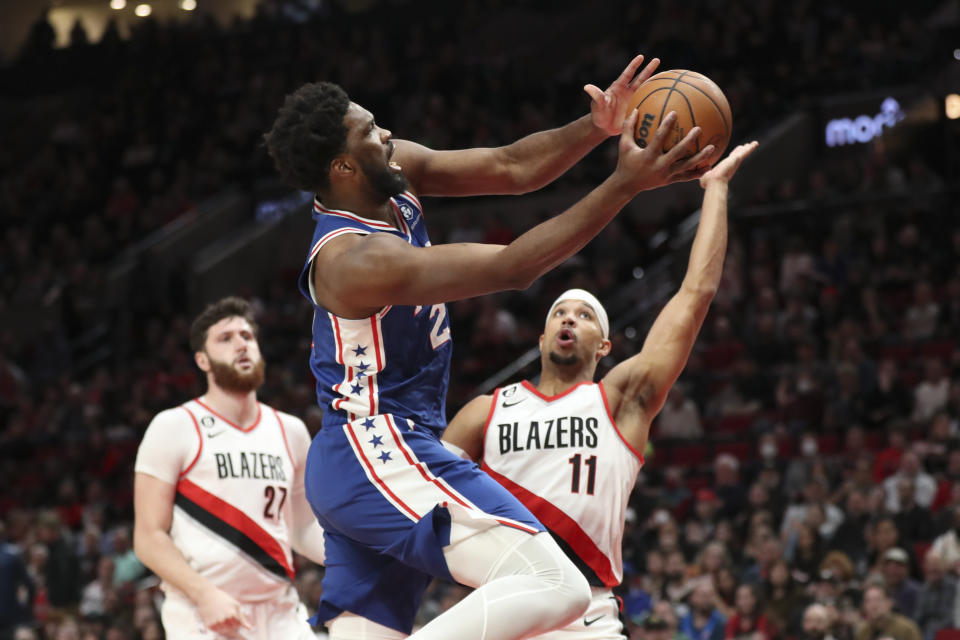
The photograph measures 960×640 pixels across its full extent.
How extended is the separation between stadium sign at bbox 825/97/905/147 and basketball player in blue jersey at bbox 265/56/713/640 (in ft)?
44.8

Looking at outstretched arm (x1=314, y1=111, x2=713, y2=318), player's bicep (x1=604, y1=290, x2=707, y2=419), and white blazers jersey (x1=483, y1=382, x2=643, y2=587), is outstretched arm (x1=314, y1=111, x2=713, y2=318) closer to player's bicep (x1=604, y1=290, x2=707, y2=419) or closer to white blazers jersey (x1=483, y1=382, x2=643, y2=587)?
player's bicep (x1=604, y1=290, x2=707, y2=419)

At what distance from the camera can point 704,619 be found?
9.70 meters

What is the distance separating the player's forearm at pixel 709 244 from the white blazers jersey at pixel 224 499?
85.1 inches

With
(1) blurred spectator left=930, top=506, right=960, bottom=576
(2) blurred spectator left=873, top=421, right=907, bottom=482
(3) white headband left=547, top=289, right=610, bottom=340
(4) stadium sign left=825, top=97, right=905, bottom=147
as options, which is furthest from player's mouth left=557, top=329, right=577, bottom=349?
(4) stadium sign left=825, top=97, right=905, bottom=147

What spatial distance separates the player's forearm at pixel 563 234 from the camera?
378cm

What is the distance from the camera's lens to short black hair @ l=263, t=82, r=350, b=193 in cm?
418

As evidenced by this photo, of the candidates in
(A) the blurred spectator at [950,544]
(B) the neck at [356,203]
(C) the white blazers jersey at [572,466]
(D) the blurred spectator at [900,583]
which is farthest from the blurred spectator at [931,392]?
(B) the neck at [356,203]

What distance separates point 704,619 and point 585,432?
4.80 m

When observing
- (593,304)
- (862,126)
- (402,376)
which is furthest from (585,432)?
(862,126)

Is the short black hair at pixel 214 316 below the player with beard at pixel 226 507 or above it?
above

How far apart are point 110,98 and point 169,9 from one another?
2946mm

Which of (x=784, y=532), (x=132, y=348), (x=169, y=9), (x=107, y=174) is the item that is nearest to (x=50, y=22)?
(x=169, y=9)

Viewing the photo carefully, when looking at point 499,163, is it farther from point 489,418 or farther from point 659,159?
point 489,418

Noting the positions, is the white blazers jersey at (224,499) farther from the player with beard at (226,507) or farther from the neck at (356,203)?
the neck at (356,203)
